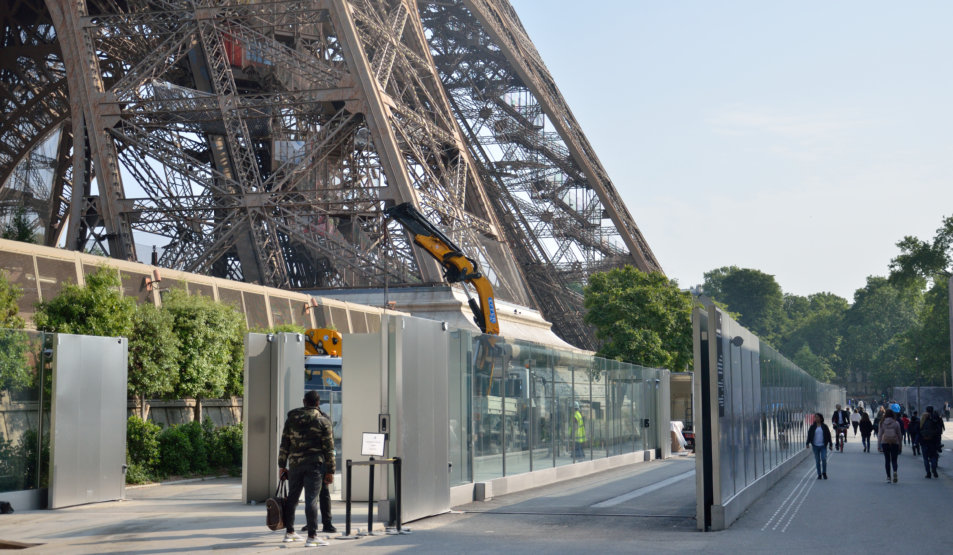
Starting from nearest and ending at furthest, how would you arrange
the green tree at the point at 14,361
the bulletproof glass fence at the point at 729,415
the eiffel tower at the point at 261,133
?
the bulletproof glass fence at the point at 729,415, the green tree at the point at 14,361, the eiffel tower at the point at 261,133

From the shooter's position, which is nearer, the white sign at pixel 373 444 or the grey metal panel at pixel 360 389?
the white sign at pixel 373 444

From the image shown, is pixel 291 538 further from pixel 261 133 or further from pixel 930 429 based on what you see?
pixel 261 133

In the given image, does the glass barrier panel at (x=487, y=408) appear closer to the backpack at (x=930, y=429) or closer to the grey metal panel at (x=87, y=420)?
the grey metal panel at (x=87, y=420)

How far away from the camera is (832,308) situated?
18425cm

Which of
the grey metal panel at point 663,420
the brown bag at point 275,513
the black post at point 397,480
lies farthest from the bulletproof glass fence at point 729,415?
the grey metal panel at point 663,420

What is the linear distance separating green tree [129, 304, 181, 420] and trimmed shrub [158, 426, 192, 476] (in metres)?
1.72

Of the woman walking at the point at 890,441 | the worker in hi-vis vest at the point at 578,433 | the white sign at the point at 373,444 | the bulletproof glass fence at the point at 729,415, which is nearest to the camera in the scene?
the white sign at the point at 373,444

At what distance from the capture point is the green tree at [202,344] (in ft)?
91.2

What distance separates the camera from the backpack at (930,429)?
27.0 metres

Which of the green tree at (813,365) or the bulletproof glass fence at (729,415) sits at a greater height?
the green tree at (813,365)

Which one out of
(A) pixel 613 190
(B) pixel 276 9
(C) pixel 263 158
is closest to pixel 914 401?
(A) pixel 613 190

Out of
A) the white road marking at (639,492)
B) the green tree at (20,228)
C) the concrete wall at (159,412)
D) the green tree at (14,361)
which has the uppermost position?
the green tree at (20,228)

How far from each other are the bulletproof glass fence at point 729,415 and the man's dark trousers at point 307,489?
5024 mm

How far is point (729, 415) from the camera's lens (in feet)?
56.0
